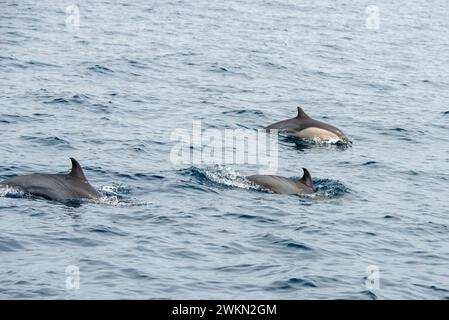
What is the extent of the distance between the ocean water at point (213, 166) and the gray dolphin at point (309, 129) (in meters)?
0.70

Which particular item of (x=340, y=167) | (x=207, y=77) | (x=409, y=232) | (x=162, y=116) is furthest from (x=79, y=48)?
(x=409, y=232)

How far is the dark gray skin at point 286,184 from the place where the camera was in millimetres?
24219

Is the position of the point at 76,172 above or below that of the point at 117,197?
above

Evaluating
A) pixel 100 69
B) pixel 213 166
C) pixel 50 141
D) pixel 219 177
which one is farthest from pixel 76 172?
pixel 100 69

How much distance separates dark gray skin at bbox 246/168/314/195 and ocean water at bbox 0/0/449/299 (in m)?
0.35

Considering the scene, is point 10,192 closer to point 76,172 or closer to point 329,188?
point 76,172

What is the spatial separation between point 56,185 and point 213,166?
5503mm

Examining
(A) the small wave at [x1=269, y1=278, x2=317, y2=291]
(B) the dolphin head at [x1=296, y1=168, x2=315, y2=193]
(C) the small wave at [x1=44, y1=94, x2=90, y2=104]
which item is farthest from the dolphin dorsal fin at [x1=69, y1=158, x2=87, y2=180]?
(C) the small wave at [x1=44, y1=94, x2=90, y2=104]

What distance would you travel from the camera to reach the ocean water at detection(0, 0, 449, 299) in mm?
18266

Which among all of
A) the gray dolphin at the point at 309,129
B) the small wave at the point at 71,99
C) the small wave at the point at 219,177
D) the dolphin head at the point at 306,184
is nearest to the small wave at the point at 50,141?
the small wave at the point at 219,177

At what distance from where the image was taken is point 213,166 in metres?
26.2

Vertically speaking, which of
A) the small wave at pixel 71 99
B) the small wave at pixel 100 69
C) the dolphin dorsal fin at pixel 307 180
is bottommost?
the dolphin dorsal fin at pixel 307 180

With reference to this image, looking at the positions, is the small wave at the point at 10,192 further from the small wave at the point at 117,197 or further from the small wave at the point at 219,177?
the small wave at the point at 219,177
